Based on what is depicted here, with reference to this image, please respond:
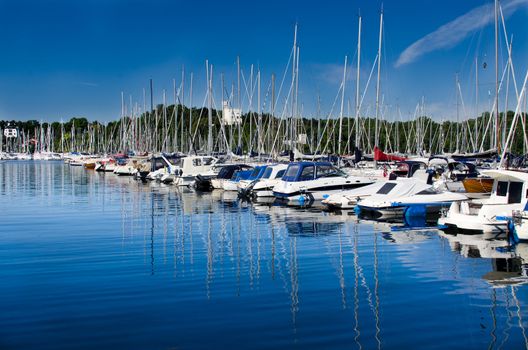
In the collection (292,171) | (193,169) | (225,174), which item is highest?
(292,171)

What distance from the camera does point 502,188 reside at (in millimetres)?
25250

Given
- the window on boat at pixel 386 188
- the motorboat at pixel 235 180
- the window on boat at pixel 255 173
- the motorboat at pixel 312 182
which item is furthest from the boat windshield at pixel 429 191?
the motorboat at pixel 235 180

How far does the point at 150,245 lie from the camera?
75.3 ft

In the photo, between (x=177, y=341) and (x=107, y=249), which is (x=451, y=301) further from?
(x=107, y=249)

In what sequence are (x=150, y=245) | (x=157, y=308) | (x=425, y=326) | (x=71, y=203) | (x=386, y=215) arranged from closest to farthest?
(x=425, y=326), (x=157, y=308), (x=150, y=245), (x=386, y=215), (x=71, y=203)

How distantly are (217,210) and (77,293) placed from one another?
844 inches

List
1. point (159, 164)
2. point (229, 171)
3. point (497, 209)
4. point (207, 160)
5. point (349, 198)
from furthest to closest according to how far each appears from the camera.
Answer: point (159, 164)
point (207, 160)
point (229, 171)
point (349, 198)
point (497, 209)

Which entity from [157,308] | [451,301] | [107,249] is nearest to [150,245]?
[107,249]

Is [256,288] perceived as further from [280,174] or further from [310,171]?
[280,174]

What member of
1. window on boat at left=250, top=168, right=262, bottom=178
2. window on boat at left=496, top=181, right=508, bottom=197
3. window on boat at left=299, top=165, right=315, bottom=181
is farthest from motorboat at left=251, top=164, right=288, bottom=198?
window on boat at left=496, top=181, right=508, bottom=197

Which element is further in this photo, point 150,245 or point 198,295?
point 150,245

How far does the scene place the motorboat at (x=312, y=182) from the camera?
1571 inches

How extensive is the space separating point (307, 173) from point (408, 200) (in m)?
10.4

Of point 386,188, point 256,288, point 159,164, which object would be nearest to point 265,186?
point 386,188
